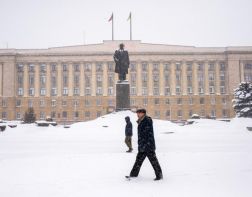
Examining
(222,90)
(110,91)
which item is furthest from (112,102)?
(222,90)

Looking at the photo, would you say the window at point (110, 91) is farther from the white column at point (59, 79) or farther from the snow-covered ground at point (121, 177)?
the snow-covered ground at point (121, 177)

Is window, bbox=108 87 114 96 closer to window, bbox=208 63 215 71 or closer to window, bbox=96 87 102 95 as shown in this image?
window, bbox=96 87 102 95

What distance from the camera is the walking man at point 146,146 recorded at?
8.30m

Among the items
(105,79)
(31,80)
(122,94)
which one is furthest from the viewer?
(105,79)

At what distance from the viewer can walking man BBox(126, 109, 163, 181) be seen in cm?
830

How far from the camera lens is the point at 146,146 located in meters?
8.31

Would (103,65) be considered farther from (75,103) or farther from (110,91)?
(75,103)

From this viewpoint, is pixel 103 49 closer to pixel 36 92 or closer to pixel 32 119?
pixel 36 92

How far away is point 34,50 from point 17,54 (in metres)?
4.16

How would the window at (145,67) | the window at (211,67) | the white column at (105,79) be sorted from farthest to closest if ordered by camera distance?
the window at (211,67) < the window at (145,67) < the white column at (105,79)

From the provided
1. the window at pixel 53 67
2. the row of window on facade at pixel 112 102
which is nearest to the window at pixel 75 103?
the row of window on facade at pixel 112 102

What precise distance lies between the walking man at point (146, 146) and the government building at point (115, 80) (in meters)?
71.4

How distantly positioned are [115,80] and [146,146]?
74.0 m

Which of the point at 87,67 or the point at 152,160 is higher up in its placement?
the point at 87,67
